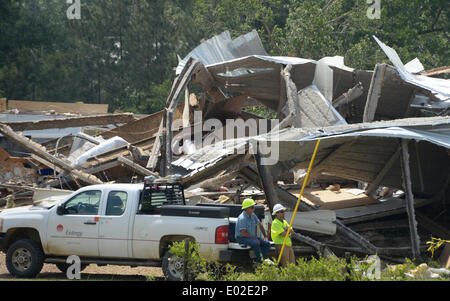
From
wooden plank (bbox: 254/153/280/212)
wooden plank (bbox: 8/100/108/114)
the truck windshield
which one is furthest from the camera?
wooden plank (bbox: 8/100/108/114)

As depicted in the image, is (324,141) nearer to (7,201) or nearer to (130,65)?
(7,201)

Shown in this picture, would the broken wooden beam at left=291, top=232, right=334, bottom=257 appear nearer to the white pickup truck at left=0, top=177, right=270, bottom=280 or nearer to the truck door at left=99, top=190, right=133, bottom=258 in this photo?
the white pickup truck at left=0, top=177, right=270, bottom=280

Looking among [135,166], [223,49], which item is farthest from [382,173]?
[223,49]

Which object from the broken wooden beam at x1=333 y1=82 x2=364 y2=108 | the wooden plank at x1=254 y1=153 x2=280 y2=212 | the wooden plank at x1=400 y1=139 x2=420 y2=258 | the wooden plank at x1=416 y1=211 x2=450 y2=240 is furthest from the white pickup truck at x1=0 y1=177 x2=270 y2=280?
the broken wooden beam at x1=333 y1=82 x2=364 y2=108

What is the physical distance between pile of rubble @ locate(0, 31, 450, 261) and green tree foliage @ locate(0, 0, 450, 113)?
13474mm

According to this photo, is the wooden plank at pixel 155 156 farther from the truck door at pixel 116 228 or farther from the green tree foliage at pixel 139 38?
the green tree foliage at pixel 139 38

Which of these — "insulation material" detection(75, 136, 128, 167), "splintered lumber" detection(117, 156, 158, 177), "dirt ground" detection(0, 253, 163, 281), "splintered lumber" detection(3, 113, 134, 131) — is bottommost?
"dirt ground" detection(0, 253, 163, 281)

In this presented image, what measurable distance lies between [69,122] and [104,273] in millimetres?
Result: 8452

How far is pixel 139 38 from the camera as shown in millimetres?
41688

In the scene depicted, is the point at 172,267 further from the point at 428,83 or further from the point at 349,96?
the point at 428,83

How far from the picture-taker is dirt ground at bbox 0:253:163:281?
10.3 m

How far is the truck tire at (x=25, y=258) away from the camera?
33.2 ft

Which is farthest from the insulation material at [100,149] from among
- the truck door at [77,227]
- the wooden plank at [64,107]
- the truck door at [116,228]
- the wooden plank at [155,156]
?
the wooden plank at [64,107]
